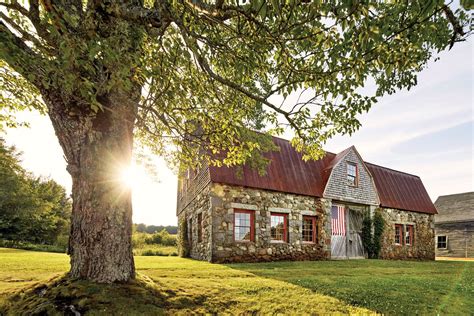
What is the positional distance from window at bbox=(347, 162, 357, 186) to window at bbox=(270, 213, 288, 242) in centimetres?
532

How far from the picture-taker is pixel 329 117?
5.52 meters

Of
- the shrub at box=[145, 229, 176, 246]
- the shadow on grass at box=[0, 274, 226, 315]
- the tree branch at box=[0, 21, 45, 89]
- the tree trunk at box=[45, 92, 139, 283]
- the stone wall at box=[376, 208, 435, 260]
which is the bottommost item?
the shrub at box=[145, 229, 176, 246]

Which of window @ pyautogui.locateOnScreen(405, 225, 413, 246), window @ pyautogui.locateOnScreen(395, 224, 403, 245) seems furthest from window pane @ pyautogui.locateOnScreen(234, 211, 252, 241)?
window @ pyautogui.locateOnScreen(405, 225, 413, 246)

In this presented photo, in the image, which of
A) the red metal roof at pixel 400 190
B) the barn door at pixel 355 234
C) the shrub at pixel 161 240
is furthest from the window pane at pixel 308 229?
the shrub at pixel 161 240

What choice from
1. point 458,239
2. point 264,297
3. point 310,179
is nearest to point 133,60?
point 264,297

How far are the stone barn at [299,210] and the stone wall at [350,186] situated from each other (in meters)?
0.06

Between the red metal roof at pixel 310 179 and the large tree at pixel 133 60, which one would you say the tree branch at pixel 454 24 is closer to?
the large tree at pixel 133 60

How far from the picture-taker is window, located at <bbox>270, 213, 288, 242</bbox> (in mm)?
13289

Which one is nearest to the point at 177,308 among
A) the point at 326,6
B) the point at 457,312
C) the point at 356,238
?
the point at 326,6

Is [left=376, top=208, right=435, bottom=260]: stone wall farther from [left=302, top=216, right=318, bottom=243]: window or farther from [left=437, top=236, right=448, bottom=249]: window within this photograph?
[left=437, top=236, right=448, bottom=249]: window

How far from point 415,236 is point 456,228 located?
13056 mm

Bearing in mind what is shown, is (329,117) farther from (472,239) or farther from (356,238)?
(472,239)

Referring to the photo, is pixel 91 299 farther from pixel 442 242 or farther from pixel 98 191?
pixel 442 242

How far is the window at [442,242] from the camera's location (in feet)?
92.6
